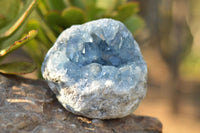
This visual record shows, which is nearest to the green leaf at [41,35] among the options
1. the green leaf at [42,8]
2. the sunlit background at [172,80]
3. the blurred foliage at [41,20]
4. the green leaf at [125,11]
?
the blurred foliage at [41,20]

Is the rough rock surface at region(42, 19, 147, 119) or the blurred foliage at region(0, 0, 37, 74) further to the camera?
the blurred foliage at region(0, 0, 37, 74)

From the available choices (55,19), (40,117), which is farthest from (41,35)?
(40,117)

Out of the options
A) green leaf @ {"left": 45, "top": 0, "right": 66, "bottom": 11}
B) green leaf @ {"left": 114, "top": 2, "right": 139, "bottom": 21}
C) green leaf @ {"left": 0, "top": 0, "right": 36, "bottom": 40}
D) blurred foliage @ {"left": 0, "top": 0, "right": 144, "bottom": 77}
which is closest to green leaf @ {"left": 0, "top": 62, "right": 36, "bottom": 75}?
blurred foliage @ {"left": 0, "top": 0, "right": 144, "bottom": 77}

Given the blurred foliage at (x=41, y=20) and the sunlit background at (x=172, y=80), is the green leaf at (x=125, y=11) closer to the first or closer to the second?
the blurred foliage at (x=41, y=20)

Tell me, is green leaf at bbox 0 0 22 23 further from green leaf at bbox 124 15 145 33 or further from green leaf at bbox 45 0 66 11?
green leaf at bbox 124 15 145 33

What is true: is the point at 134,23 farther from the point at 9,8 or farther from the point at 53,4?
the point at 9,8

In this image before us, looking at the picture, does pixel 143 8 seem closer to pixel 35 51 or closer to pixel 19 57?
pixel 19 57
